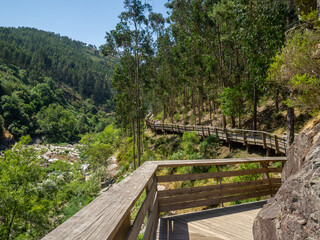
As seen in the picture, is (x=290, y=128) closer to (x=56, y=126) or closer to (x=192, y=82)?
(x=192, y=82)

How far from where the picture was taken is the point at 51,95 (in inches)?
3762

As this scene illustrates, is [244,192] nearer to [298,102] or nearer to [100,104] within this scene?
[298,102]

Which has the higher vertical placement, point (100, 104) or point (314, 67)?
point (100, 104)

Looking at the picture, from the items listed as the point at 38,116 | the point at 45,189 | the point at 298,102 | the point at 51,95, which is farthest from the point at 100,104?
the point at 298,102

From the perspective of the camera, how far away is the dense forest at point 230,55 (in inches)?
255

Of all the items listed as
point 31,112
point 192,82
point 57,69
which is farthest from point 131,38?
point 57,69

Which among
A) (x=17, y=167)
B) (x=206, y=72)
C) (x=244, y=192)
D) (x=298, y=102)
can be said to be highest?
(x=206, y=72)

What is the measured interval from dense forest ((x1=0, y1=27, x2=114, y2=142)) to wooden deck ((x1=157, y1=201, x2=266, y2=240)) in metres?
18.0

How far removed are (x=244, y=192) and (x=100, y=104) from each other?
130048 millimetres

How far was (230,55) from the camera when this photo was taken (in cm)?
2075

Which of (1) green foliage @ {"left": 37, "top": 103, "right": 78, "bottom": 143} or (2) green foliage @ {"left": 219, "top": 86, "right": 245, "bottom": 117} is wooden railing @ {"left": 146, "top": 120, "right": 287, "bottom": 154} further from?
(1) green foliage @ {"left": 37, "top": 103, "right": 78, "bottom": 143}

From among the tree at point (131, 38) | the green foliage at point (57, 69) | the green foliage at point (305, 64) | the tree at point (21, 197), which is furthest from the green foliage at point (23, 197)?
the green foliage at point (57, 69)

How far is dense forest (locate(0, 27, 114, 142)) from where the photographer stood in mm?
68562

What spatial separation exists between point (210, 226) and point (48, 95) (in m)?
104
